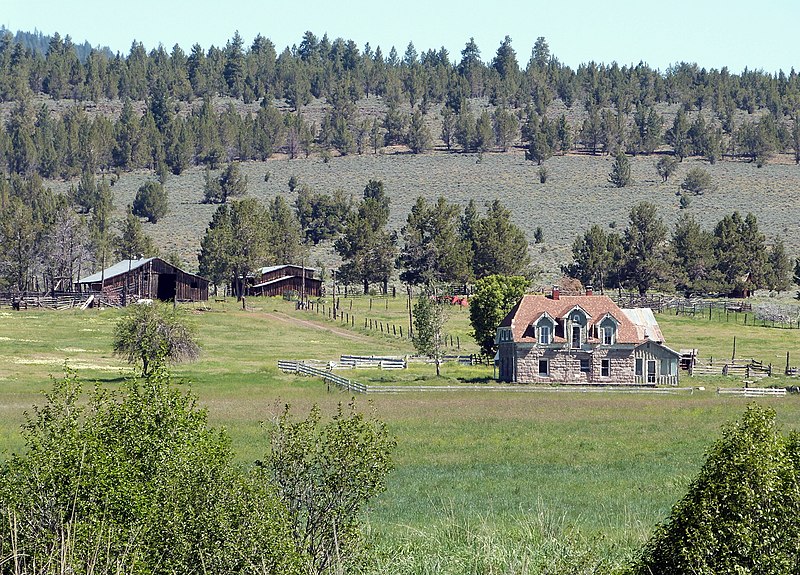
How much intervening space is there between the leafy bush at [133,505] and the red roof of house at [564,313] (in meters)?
45.2

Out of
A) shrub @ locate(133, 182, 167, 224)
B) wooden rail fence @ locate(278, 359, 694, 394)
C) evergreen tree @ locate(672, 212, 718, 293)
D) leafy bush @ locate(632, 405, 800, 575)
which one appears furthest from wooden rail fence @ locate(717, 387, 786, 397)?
shrub @ locate(133, 182, 167, 224)

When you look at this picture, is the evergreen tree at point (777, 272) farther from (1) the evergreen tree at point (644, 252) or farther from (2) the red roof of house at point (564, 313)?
(2) the red roof of house at point (564, 313)

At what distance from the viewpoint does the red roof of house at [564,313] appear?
6838 cm

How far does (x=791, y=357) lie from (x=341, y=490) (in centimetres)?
6404

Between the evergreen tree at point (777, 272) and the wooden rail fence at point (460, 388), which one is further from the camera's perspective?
the evergreen tree at point (777, 272)

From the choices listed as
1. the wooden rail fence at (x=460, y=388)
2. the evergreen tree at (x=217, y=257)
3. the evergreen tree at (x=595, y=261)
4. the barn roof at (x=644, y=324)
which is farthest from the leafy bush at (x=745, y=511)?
the evergreen tree at (x=595, y=261)

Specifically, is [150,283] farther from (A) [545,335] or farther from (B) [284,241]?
(A) [545,335]

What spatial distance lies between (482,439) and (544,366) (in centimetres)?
2174

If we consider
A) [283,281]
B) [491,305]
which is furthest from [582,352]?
[283,281]

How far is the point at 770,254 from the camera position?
136125mm

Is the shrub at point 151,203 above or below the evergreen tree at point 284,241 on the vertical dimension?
above

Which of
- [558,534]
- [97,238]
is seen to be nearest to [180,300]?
[97,238]

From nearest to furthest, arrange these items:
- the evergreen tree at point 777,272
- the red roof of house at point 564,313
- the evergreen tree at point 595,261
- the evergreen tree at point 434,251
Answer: the red roof of house at point 564,313 < the evergreen tree at point 434,251 < the evergreen tree at point 777,272 < the evergreen tree at point 595,261

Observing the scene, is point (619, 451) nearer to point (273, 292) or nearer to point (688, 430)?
point (688, 430)
